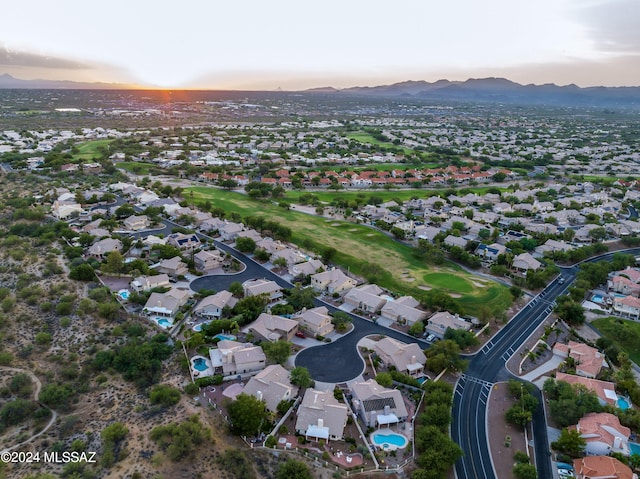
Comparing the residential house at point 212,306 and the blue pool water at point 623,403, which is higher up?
Result: the residential house at point 212,306

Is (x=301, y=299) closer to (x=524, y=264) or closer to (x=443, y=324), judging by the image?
(x=443, y=324)

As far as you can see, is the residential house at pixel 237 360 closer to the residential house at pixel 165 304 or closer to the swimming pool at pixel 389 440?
the residential house at pixel 165 304

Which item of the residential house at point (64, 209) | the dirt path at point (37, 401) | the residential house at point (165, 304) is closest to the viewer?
the dirt path at point (37, 401)

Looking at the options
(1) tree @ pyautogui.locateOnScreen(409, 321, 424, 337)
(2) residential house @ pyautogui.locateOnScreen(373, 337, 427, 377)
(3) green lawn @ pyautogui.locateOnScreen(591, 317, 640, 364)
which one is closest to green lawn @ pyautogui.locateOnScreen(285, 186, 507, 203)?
(3) green lawn @ pyautogui.locateOnScreen(591, 317, 640, 364)

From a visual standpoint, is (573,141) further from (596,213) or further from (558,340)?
(558,340)

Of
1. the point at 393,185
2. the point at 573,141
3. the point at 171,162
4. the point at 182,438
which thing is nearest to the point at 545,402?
the point at 182,438

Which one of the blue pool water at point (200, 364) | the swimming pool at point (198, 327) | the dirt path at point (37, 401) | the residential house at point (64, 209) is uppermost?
the residential house at point (64, 209)

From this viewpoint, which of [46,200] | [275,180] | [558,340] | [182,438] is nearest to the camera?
[182,438]

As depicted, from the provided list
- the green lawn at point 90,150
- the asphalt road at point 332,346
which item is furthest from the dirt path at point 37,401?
the green lawn at point 90,150
